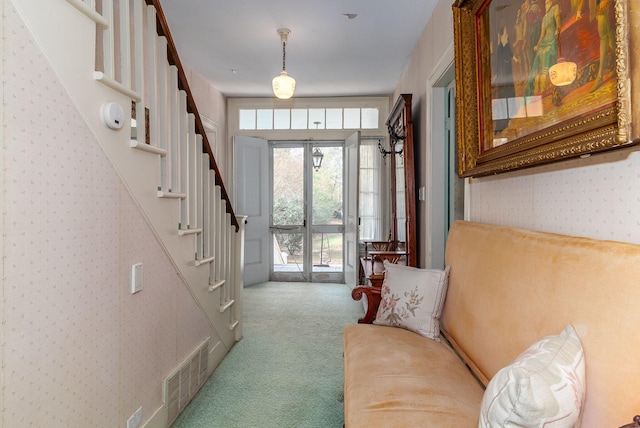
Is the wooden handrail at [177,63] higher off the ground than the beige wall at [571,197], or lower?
higher

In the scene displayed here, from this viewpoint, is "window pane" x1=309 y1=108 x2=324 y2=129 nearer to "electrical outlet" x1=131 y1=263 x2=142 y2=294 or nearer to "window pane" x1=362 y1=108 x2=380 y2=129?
"window pane" x1=362 y1=108 x2=380 y2=129

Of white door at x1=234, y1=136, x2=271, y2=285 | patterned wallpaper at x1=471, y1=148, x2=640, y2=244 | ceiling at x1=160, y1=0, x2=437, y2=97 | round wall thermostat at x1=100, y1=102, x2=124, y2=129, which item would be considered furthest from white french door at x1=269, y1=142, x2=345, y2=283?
round wall thermostat at x1=100, y1=102, x2=124, y2=129

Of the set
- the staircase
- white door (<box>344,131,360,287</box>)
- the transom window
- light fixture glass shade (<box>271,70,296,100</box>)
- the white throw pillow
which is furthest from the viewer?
the transom window

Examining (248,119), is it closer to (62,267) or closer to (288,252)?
(288,252)

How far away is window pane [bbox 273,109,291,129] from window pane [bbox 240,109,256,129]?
0.31m

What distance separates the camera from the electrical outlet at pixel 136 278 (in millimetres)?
1644

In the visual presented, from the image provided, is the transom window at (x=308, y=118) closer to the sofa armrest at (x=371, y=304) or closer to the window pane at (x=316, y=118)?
the window pane at (x=316, y=118)

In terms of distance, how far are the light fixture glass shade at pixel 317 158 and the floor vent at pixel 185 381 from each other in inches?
138

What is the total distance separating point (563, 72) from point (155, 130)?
1.69m

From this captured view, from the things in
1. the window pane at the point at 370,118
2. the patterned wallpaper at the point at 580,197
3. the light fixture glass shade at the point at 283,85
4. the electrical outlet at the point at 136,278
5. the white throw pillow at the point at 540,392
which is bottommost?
the white throw pillow at the point at 540,392

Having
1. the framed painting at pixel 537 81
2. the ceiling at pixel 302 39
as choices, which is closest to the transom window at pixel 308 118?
the ceiling at pixel 302 39

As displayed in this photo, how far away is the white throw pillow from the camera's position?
81cm

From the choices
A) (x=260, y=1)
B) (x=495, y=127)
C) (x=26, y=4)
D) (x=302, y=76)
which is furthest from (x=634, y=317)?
(x=302, y=76)

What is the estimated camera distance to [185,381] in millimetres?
2160
